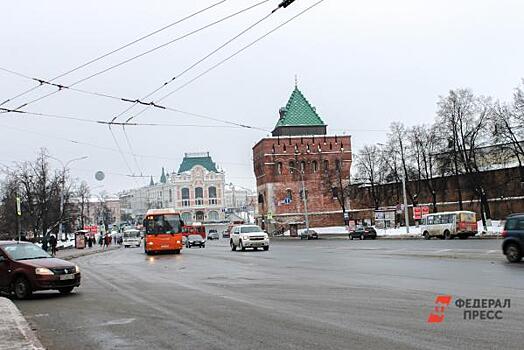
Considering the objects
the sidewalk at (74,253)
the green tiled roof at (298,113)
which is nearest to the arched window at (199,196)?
the green tiled roof at (298,113)

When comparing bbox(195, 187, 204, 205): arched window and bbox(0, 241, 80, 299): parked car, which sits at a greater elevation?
bbox(195, 187, 204, 205): arched window

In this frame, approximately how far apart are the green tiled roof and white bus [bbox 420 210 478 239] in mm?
54909

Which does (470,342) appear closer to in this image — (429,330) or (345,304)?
(429,330)

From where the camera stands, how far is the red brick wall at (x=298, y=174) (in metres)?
102

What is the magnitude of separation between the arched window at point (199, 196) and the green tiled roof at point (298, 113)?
5152cm

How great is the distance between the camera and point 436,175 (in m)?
73.7

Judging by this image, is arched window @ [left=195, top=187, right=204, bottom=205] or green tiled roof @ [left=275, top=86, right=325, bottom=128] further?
arched window @ [left=195, top=187, right=204, bottom=205]

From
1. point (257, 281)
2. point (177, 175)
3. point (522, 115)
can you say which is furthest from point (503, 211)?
point (177, 175)

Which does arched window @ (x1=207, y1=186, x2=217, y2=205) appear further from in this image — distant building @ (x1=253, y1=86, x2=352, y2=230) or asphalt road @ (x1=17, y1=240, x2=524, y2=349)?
asphalt road @ (x1=17, y1=240, x2=524, y2=349)

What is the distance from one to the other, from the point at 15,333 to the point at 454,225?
4495 centimetres

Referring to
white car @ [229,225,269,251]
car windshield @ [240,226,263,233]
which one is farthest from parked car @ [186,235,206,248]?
white car @ [229,225,269,251]

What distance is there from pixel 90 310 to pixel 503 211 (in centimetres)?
6562

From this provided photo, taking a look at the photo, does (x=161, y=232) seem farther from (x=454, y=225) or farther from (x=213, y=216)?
(x=213, y=216)

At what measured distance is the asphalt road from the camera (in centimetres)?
862
